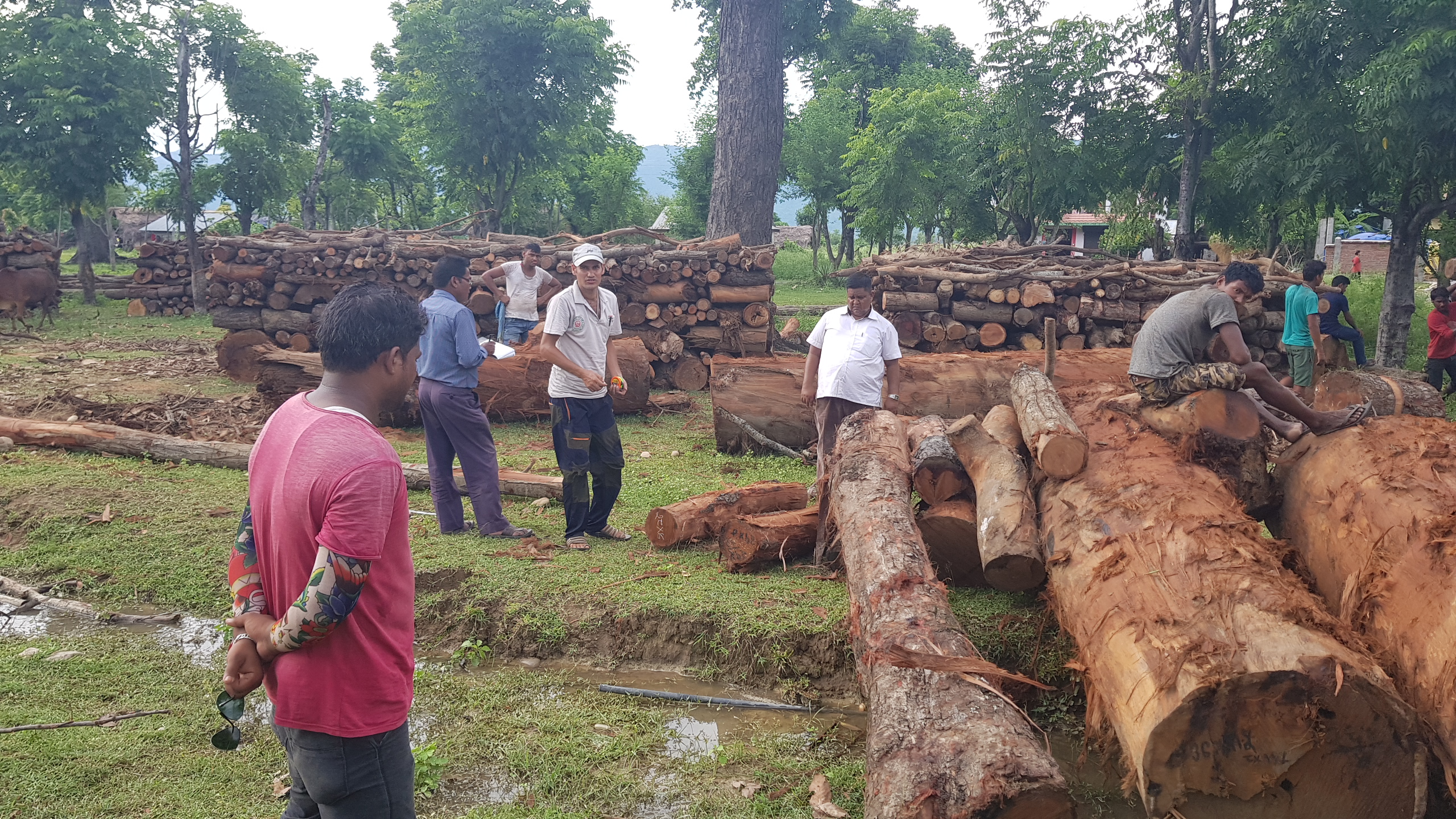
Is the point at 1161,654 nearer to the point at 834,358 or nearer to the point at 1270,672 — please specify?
the point at 1270,672

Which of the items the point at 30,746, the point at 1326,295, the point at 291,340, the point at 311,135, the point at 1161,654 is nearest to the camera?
the point at 1161,654

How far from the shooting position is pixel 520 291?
1033cm

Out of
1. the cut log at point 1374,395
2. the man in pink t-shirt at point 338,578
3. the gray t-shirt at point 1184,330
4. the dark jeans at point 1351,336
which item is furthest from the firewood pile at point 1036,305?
the man in pink t-shirt at point 338,578

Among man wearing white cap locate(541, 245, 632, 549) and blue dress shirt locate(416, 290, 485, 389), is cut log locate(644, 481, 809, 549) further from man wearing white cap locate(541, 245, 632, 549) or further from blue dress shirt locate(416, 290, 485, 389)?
blue dress shirt locate(416, 290, 485, 389)

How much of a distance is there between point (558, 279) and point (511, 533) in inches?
248

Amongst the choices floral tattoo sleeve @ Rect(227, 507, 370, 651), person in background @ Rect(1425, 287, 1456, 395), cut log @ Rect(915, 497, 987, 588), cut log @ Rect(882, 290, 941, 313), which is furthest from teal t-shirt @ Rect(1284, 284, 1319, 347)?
floral tattoo sleeve @ Rect(227, 507, 370, 651)

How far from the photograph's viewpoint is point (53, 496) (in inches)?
270

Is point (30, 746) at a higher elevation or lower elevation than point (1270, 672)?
lower

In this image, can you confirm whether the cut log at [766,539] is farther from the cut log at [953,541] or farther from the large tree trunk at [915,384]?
the large tree trunk at [915,384]

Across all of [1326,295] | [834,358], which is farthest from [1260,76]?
[834,358]

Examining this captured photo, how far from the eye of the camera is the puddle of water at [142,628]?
4953 millimetres

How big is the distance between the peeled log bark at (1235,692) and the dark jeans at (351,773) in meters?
2.37

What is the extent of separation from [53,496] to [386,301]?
245 inches

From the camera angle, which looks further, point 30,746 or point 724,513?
point 724,513
